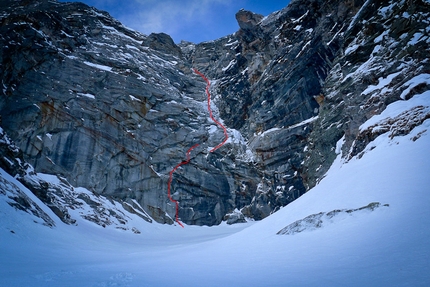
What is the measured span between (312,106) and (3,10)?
54655mm

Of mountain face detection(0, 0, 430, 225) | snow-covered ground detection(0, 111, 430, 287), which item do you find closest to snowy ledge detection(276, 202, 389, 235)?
snow-covered ground detection(0, 111, 430, 287)

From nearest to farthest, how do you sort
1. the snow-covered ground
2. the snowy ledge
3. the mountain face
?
the snow-covered ground → the snowy ledge → the mountain face

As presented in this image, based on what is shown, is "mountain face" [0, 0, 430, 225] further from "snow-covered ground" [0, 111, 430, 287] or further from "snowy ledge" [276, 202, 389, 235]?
"snowy ledge" [276, 202, 389, 235]

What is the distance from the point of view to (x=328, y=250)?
22.7ft

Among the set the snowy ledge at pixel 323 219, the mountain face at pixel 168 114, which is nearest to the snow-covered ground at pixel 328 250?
the snowy ledge at pixel 323 219

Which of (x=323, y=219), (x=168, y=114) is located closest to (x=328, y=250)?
(x=323, y=219)

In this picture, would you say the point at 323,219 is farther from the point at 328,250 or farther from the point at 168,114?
the point at 168,114

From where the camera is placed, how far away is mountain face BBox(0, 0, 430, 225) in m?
35.0

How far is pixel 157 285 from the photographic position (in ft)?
20.8

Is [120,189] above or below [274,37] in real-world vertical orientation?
below

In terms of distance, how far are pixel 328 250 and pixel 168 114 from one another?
131 ft

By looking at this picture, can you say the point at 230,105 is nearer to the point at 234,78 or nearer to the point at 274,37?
the point at 234,78

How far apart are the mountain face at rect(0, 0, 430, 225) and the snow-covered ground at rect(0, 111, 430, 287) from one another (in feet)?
60.1

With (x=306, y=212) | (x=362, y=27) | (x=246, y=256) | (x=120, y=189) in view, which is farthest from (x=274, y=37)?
(x=246, y=256)
